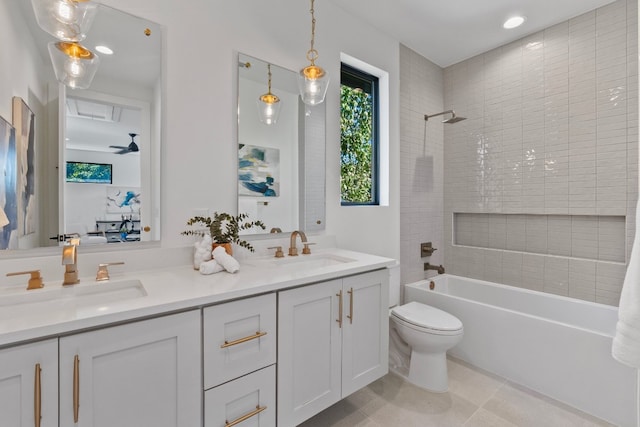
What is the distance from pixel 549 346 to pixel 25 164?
3.02 m

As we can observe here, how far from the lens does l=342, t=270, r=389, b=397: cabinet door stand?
1.60 meters

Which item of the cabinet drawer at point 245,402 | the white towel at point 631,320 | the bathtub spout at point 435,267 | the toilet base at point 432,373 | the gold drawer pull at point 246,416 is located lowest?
the toilet base at point 432,373

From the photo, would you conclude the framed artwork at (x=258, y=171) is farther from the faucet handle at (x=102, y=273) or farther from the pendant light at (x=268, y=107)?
the faucet handle at (x=102, y=273)

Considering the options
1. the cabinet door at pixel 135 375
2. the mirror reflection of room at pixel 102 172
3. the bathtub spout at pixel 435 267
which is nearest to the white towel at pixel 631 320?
the cabinet door at pixel 135 375

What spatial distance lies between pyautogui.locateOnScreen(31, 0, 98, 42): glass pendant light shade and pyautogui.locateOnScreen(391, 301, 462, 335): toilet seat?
2.32 m

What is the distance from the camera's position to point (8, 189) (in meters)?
1.17

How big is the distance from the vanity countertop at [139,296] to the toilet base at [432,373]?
2.88 ft

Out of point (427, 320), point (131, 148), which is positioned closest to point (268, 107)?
point (131, 148)

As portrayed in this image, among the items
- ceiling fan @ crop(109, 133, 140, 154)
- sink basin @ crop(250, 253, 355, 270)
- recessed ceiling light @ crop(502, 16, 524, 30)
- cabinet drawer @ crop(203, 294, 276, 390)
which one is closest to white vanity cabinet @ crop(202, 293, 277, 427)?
cabinet drawer @ crop(203, 294, 276, 390)

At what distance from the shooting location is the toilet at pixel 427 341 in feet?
6.57

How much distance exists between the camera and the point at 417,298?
2.75 meters

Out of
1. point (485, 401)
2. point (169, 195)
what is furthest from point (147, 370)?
point (485, 401)

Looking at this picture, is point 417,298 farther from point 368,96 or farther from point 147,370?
point 147,370

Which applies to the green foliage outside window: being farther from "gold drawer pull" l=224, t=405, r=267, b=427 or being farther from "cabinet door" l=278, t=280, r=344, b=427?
"gold drawer pull" l=224, t=405, r=267, b=427
